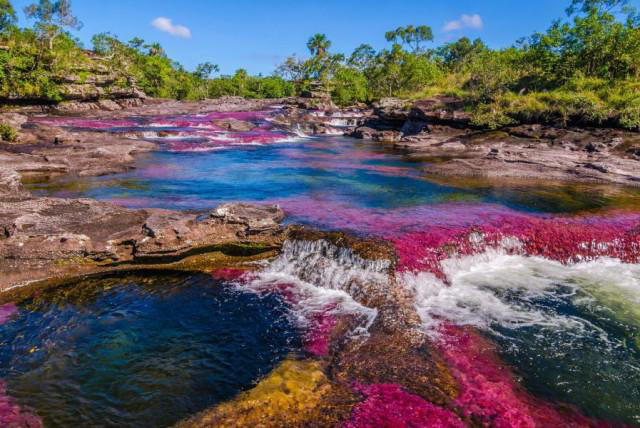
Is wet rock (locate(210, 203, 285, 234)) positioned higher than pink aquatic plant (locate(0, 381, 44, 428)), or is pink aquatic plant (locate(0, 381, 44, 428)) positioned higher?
wet rock (locate(210, 203, 285, 234))

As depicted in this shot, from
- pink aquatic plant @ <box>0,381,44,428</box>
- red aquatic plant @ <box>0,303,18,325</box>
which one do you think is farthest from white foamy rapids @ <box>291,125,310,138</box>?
pink aquatic plant @ <box>0,381,44,428</box>

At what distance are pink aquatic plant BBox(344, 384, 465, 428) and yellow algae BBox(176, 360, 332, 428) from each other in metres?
0.67

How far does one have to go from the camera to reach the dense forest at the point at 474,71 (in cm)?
3306

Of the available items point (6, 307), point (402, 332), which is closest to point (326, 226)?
point (402, 332)

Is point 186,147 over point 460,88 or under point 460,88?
under

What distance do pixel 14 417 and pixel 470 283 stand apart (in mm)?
10789

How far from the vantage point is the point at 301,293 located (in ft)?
34.1

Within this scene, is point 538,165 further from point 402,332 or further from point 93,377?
point 93,377

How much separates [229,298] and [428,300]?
537 centimetres

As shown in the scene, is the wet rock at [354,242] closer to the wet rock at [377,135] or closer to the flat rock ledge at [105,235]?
the flat rock ledge at [105,235]

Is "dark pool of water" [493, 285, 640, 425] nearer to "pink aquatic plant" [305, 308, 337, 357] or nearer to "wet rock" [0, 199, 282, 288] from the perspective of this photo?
"pink aquatic plant" [305, 308, 337, 357]

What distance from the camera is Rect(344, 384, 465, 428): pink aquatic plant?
560 centimetres

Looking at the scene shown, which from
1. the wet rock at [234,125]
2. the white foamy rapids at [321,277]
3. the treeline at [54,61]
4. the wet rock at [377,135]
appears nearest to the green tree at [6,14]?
the treeline at [54,61]

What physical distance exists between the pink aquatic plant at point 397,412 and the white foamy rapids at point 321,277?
8.89 ft
